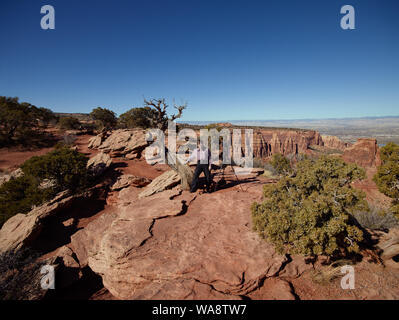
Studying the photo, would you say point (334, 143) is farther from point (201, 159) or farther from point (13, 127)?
point (13, 127)

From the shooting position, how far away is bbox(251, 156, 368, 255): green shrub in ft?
11.2

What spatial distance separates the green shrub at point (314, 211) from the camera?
341cm

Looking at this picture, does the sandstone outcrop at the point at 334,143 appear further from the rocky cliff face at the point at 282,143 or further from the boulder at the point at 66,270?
the boulder at the point at 66,270

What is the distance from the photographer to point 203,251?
447 centimetres

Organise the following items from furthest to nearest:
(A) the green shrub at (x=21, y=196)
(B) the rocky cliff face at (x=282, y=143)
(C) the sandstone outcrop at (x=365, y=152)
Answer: (B) the rocky cliff face at (x=282, y=143) < (C) the sandstone outcrop at (x=365, y=152) < (A) the green shrub at (x=21, y=196)

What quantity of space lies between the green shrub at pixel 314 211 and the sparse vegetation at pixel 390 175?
129 cm

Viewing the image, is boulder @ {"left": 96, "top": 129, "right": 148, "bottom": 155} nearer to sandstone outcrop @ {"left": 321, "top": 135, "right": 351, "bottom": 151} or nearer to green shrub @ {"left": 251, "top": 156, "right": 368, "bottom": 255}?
green shrub @ {"left": 251, "top": 156, "right": 368, "bottom": 255}

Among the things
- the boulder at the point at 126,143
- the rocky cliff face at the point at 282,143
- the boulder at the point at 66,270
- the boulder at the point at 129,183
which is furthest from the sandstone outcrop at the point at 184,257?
the rocky cliff face at the point at 282,143

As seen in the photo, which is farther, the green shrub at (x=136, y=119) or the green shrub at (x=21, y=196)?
the green shrub at (x=136, y=119)

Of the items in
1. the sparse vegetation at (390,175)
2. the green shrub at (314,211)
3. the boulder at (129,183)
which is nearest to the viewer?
the green shrub at (314,211)

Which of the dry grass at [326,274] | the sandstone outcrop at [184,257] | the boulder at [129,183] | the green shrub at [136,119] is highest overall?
the green shrub at [136,119]

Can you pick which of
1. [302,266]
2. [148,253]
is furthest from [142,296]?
[302,266]

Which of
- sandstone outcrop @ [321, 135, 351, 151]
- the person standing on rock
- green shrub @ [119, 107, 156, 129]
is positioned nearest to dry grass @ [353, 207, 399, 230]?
the person standing on rock
